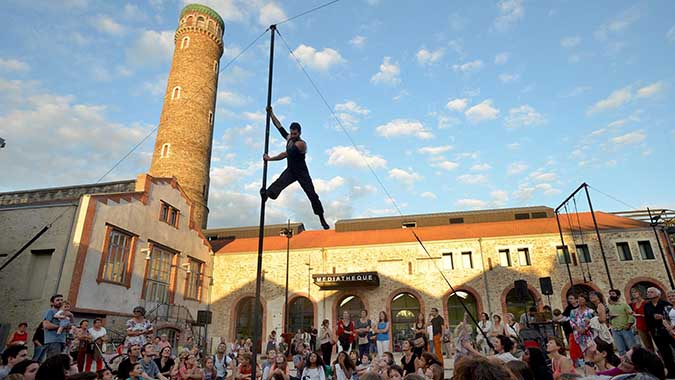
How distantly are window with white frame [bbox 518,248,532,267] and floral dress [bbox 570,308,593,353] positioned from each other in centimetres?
1499

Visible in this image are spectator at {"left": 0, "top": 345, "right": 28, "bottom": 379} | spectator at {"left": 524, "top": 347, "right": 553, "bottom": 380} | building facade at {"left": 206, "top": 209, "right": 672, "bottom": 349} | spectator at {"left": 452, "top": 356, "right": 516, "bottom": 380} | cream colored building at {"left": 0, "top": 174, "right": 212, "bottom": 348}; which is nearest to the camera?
spectator at {"left": 452, "top": 356, "right": 516, "bottom": 380}

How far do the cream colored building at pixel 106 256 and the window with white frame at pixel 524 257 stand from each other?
715 inches

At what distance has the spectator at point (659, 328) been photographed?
22.3ft

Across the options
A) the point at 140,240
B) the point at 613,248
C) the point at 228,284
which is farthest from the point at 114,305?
the point at 613,248

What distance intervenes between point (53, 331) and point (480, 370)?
881cm

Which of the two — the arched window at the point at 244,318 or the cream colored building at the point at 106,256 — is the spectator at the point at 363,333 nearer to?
the cream colored building at the point at 106,256

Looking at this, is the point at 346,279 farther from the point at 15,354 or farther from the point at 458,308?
the point at 15,354

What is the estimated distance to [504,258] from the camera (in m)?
22.4

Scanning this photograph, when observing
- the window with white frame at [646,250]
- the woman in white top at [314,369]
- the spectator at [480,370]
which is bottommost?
the woman in white top at [314,369]

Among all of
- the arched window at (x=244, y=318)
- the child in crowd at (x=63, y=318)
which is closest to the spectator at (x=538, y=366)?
the child in crowd at (x=63, y=318)

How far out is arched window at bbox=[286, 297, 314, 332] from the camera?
23156mm

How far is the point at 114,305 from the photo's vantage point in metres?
15.7

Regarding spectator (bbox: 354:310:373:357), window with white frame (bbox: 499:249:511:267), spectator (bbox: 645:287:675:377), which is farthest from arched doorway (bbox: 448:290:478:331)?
spectator (bbox: 645:287:675:377)

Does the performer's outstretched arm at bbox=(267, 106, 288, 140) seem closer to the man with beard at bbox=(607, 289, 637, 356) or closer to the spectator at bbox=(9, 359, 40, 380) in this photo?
the spectator at bbox=(9, 359, 40, 380)
